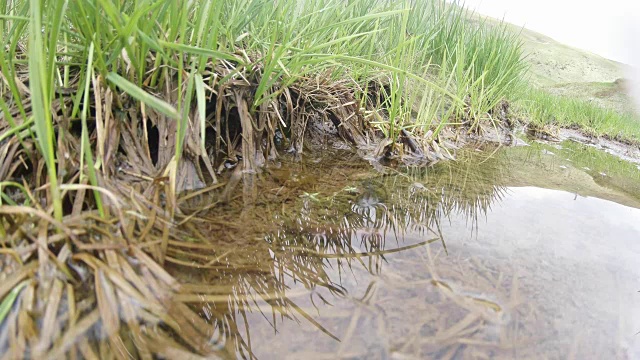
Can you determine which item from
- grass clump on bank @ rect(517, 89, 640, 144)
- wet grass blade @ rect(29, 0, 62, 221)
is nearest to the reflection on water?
wet grass blade @ rect(29, 0, 62, 221)

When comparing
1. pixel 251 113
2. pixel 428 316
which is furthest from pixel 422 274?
pixel 251 113

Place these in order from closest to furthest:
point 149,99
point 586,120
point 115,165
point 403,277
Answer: point 149,99, point 403,277, point 115,165, point 586,120

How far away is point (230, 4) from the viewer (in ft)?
3.85

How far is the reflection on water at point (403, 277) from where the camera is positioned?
46 cm

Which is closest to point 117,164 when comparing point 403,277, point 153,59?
point 153,59

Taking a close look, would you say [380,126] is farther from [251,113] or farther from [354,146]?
[251,113]

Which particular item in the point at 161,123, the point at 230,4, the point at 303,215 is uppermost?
the point at 230,4

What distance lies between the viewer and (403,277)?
1.95 ft

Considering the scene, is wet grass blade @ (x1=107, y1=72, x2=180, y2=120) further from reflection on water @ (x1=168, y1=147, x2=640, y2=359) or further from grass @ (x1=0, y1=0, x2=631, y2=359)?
reflection on water @ (x1=168, y1=147, x2=640, y2=359)

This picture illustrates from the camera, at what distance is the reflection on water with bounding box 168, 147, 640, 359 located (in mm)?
461

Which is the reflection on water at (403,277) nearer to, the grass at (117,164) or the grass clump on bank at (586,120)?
the grass at (117,164)

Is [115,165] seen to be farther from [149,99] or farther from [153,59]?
[149,99]

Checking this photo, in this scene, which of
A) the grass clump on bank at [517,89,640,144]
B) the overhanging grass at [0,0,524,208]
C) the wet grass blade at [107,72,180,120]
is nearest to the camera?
the wet grass blade at [107,72,180,120]

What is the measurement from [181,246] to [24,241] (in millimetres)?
204
